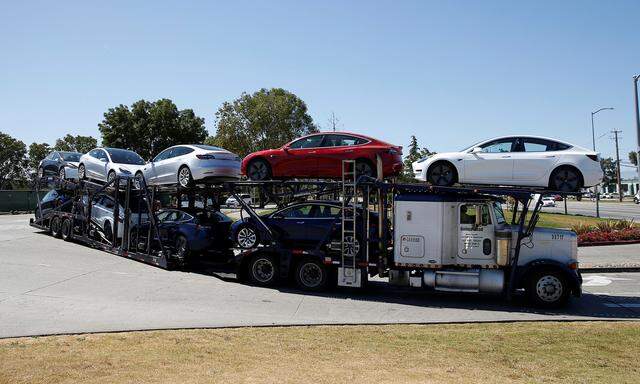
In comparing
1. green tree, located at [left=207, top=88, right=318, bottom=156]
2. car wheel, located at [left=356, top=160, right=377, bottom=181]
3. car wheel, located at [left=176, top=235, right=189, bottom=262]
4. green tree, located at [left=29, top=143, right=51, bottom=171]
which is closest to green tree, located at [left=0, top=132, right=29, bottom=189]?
green tree, located at [left=29, top=143, right=51, bottom=171]

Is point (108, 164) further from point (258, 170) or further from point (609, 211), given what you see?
point (609, 211)

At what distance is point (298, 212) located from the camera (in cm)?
1305

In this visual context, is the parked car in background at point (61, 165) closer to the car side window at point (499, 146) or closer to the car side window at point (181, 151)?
the car side window at point (181, 151)

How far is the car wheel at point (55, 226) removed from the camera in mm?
19622

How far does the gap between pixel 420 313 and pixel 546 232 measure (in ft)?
10.7

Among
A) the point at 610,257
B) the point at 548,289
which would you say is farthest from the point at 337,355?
the point at 610,257

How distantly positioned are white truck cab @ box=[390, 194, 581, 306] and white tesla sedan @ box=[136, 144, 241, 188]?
4.97m

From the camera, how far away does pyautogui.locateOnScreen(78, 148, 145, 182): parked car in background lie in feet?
55.6

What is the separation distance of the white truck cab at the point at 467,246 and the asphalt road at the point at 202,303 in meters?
0.55

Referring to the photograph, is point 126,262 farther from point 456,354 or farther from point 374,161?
point 456,354

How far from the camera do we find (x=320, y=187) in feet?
42.8

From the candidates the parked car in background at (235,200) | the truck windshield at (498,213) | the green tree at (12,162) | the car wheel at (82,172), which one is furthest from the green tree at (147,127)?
the truck windshield at (498,213)

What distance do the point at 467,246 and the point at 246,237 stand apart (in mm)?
5334

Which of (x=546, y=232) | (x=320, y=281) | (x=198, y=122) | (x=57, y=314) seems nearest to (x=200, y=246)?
(x=320, y=281)
